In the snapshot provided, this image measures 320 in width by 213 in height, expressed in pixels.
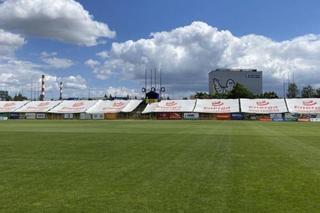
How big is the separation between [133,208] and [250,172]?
19.5ft

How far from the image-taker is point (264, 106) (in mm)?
93938

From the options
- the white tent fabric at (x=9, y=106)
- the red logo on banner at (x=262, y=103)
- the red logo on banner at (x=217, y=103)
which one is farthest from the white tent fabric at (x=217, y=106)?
the white tent fabric at (x=9, y=106)

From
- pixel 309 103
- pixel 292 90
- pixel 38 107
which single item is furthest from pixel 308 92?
pixel 38 107

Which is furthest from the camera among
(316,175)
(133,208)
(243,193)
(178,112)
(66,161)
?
(178,112)

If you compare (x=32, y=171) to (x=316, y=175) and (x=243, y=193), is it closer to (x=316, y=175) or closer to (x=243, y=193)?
(x=243, y=193)

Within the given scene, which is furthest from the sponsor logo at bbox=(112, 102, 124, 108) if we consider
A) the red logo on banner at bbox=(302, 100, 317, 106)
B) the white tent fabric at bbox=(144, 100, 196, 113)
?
the red logo on banner at bbox=(302, 100, 317, 106)

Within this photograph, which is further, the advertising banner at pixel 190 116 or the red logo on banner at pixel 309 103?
the advertising banner at pixel 190 116

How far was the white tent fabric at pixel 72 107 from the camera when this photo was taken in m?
106

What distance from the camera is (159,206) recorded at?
801 centimetres

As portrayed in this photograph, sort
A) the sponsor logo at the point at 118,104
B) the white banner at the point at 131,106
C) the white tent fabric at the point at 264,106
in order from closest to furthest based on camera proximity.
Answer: the white tent fabric at the point at 264,106, the white banner at the point at 131,106, the sponsor logo at the point at 118,104

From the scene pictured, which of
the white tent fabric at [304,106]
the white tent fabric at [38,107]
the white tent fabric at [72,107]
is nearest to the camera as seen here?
the white tent fabric at [304,106]

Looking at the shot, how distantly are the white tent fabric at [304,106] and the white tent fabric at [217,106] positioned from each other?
12.8 m

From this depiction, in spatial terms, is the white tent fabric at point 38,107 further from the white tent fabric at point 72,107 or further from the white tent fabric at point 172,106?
the white tent fabric at point 172,106

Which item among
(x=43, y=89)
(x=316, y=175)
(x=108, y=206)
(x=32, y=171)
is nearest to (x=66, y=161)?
(x=32, y=171)
